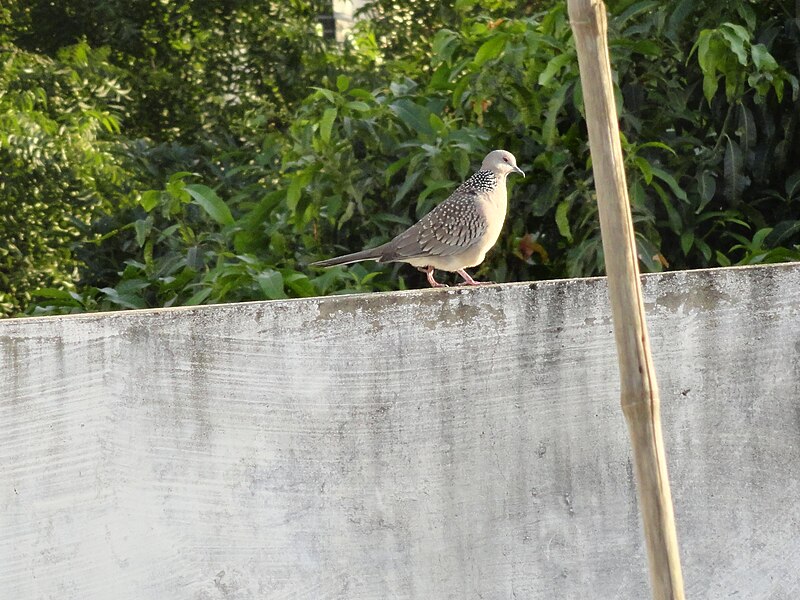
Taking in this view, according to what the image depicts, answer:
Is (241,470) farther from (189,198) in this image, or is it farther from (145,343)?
(189,198)

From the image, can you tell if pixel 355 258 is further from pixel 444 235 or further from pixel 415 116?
pixel 415 116

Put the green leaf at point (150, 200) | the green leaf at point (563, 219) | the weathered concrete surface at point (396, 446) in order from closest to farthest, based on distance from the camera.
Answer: the weathered concrete surface at point (396, 446)
the green leaf at point (563, 219)
the green leaf at point (150, 200)

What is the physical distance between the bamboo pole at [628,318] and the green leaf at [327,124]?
3142 mm

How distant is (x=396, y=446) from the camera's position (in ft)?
9.43

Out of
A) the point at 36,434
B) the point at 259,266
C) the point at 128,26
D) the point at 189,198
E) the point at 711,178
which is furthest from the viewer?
the point at 128,26

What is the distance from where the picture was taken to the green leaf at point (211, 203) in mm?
4379

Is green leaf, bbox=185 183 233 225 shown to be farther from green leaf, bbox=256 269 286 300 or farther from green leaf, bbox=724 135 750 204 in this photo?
green leaf, bbox=724 135 750 204

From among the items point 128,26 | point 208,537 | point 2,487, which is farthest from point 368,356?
point 128,26

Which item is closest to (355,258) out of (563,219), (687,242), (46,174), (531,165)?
(563,219)

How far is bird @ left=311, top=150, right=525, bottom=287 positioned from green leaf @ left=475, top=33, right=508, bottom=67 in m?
0.84

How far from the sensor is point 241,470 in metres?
2.87

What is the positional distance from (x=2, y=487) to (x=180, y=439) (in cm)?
49

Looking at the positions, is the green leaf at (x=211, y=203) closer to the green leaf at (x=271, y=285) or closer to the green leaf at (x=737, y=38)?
the green leaf at (x=271, y=285)

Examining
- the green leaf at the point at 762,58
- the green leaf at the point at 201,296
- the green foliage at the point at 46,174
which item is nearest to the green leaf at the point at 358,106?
the green leaf at the point at 201,296
